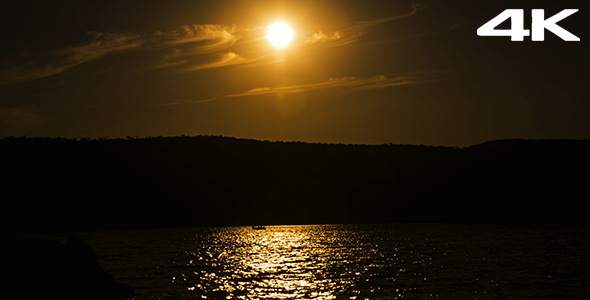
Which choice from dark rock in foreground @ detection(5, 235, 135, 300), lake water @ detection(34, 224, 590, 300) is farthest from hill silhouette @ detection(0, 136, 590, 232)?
dark rock in foreground @ detection(5, 235, 135, 300)

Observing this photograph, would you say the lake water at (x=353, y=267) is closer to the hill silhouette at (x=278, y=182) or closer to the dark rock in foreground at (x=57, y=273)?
the dark rock in foreground at (x=57, y=273)

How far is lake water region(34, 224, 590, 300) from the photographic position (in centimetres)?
3894

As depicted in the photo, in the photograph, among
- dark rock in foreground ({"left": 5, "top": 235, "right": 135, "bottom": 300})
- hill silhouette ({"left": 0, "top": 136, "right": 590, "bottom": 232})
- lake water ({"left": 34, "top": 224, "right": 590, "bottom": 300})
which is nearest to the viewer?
dark rock in foreground ({"left": 5, "top": 235, "right": 135, "bottom": 300})

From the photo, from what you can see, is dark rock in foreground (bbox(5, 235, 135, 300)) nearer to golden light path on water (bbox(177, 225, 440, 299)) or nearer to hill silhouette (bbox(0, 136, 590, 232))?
golden light path on water (bbox(177, 225, 440, 299))

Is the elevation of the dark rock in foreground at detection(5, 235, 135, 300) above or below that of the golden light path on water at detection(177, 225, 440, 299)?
above

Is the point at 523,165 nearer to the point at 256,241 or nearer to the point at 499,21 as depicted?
the point at 256,241

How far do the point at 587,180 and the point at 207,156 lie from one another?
106 metres

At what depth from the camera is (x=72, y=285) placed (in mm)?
35969

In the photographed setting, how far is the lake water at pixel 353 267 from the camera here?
3894 cm

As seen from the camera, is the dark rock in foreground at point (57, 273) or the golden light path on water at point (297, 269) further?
the golden light path on water at point (297, 269)

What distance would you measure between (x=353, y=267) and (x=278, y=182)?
3852 inches

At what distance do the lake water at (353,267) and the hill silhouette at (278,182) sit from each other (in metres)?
43.2

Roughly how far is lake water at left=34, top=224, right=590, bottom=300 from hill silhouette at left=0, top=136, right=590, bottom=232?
142 feet

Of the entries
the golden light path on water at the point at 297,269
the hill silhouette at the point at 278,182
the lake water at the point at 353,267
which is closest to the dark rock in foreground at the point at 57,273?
the lake water at the point at 353,267
